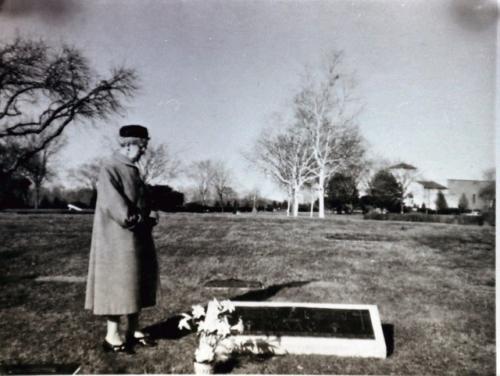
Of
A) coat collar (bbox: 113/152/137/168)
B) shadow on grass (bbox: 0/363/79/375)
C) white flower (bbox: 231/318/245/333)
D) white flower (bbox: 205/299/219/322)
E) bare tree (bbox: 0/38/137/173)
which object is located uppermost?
bare tree (bbox: 0/38/137/173)

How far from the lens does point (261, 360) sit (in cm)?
358

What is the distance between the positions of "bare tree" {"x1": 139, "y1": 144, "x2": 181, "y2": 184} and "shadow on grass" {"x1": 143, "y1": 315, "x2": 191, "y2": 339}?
320 centimetres

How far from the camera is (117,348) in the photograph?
11.9 feet

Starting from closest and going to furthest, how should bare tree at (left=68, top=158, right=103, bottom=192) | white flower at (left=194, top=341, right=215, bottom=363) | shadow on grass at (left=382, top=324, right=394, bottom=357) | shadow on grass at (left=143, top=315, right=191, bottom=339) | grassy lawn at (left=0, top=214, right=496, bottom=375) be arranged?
1. white flower at (left=194, top=341, right=215, bottom=363)
2. grassy lawn at (left=0, top=214, right=496, bottom=375)
3. shadow on grass at (left=382, top=324, right=394, bottom=357)
4. shadow on grass at (left=143, top=315, right=191, bottom=339)
5. bare tree at (left=68, top=158, right=103, bottom=192)

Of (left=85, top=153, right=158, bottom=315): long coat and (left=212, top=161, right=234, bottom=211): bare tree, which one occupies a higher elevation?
(left=212, top=161, right=234, bottom=211): bare tree

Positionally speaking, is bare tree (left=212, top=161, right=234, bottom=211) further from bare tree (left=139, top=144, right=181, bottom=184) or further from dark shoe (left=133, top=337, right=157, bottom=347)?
dark shoe (left=133, top=337, right=157, bottom=347)

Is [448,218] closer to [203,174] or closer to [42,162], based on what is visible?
[203,174]

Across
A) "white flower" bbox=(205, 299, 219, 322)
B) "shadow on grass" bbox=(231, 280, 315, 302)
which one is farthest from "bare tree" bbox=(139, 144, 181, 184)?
"white flower" bbox=(205, 299, 219, 322)

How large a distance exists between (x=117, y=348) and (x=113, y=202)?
1.31 meters

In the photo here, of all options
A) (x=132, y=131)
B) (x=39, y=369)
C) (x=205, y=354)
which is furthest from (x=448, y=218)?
(x=39, y=369)

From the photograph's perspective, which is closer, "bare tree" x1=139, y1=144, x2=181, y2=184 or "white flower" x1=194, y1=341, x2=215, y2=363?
"white flower" x1=194, y1=341, x2=215, y2=363

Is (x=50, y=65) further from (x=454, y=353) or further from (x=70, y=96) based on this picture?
(x=454, y=353)

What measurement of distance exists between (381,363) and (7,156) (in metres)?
7.44

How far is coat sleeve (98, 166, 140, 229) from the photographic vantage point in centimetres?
348
